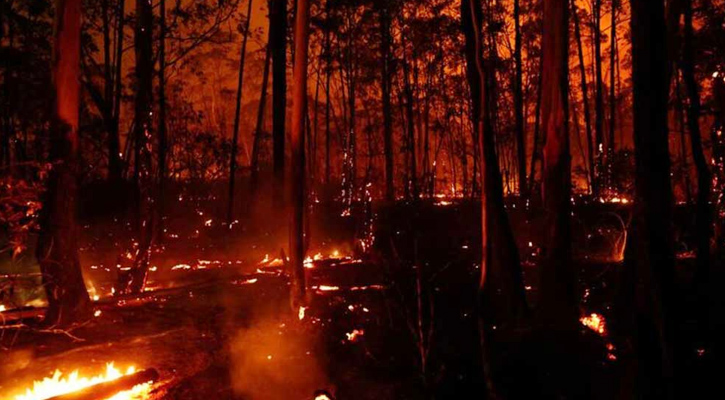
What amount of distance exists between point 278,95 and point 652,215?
15.4 metres

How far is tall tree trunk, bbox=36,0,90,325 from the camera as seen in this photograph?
26.1 ft

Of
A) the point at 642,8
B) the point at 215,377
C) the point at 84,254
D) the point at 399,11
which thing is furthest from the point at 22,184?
the point at 399,11

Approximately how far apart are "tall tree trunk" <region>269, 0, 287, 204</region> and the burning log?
11735 millimetres

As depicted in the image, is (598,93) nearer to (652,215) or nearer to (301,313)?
(301,313)

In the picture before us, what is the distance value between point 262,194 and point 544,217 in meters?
20.1

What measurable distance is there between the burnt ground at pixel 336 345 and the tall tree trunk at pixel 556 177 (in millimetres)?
489

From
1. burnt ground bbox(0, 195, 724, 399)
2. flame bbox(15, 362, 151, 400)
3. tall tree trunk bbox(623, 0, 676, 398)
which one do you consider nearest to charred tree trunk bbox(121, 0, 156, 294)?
burnt ground bbox(0, 195, 724, 399)

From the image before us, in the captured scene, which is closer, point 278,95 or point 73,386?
point 73,386

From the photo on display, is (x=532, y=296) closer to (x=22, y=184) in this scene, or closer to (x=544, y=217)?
(x=544, y=217)

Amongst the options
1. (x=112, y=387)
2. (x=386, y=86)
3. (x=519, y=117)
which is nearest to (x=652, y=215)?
(x=112, y=387)

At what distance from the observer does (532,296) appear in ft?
37.0

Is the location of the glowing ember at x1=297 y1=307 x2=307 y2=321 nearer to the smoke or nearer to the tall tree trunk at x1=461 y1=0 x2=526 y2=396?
the smoke

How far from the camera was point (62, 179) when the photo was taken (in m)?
8.08

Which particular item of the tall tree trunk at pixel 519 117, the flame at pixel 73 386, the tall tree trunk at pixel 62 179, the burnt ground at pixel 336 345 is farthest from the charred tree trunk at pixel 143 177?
the tall tree trunk at pixel 519 117
